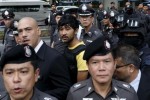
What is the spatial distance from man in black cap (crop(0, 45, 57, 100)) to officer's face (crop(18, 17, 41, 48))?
922mm

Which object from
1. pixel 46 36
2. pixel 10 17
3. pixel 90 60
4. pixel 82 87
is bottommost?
pixel 46 36

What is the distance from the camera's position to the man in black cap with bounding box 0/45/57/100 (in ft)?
9.34

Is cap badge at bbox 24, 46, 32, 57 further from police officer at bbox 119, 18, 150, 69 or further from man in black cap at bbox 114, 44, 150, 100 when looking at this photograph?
police officer at bbox 119, 18, 150, 69

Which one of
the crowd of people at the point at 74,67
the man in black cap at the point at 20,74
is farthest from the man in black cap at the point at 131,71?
the man in black cap at the point at 20,74

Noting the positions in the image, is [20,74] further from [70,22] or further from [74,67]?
[70,22]

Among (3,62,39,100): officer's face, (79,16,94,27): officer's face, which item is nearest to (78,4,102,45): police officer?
(79,16,94,27): officer's face

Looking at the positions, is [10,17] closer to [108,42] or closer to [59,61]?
[59,61]

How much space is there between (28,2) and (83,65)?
86.1 ft

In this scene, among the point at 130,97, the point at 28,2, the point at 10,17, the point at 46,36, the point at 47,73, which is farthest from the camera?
the point at 28,2

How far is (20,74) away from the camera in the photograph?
9.47ft

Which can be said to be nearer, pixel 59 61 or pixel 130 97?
pixel 130 97

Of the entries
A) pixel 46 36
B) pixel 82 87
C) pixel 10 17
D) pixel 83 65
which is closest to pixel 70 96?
pixel 82 87

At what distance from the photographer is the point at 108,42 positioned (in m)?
3.29

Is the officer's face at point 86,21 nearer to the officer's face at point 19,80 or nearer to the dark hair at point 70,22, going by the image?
the dark hair at point 70,22
